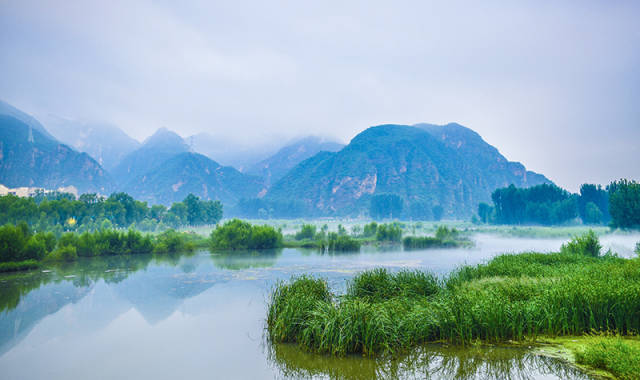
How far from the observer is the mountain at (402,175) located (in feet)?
455

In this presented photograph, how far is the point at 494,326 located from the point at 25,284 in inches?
781

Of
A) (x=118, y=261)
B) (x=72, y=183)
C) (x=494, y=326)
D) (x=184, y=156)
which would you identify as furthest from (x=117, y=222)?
(x=184, y=156)

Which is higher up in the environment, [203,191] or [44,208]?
[203,191]

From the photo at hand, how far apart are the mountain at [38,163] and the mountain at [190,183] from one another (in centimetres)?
2260

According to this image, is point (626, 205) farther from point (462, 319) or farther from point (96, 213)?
point (96, 213)

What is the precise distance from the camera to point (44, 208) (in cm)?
4391

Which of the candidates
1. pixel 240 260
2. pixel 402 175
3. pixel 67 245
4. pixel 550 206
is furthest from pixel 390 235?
pixel 402 175

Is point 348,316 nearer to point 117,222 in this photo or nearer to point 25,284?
point 25,284

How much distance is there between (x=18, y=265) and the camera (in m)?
21.8

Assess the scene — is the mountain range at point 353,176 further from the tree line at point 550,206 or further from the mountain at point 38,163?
the tree line at point 550,206

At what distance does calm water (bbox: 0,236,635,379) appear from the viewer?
736 centimetres

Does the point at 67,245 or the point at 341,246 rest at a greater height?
the point at 67,245

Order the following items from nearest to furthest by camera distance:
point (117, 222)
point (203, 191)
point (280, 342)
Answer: point (280, 342) < point (117, 222) < point (203, 191)

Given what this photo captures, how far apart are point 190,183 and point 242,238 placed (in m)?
118
